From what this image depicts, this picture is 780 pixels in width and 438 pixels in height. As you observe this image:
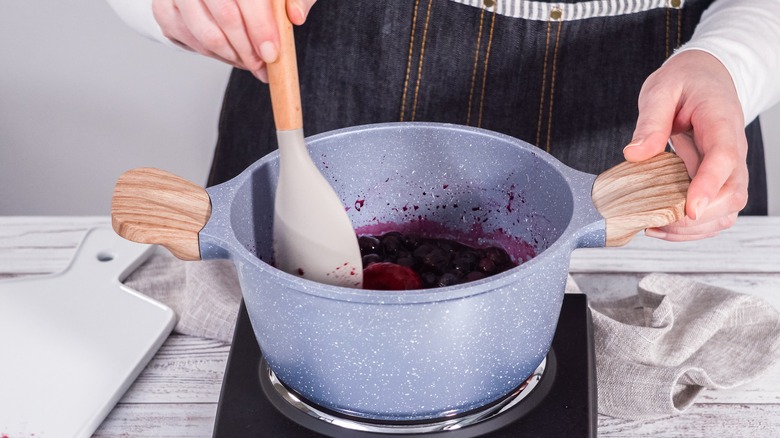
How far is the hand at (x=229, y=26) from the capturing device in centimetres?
68

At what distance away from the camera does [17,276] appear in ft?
3.30

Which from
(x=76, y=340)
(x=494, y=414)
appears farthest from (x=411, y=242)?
(x=76, y=340)

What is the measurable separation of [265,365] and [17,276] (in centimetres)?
42

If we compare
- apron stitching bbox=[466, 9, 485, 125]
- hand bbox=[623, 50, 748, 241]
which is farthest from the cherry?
apron stitching bbox=[466, 9, 485, 125]

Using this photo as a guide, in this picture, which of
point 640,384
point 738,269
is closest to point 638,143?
point 640,384

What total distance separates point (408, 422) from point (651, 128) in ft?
1.08

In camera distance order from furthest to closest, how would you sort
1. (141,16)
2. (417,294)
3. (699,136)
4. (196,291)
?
(141,16) < (196,291) < (699,136) < (417,294)

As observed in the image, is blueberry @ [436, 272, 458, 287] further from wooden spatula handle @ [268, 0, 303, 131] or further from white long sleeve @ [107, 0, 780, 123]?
white long sleeve @ [107, 0, 780, 123]

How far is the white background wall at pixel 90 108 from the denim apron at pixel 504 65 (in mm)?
745

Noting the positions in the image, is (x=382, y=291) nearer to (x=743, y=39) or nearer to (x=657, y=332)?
(x=657, y=332)

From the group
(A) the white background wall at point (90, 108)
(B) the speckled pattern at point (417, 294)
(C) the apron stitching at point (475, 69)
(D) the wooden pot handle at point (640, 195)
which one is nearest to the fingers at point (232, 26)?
(B) the speckled pattern at point (417, 294)

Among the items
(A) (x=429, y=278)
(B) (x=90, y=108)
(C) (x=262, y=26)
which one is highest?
(C) (x=262, y=26)

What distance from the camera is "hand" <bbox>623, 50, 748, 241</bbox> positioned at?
70cm

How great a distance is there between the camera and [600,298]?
0.94 meters
